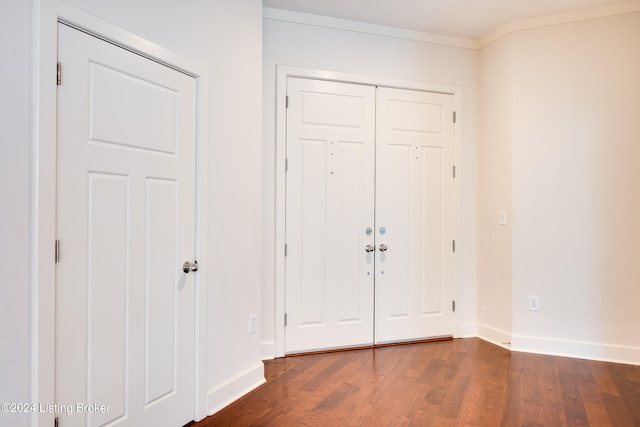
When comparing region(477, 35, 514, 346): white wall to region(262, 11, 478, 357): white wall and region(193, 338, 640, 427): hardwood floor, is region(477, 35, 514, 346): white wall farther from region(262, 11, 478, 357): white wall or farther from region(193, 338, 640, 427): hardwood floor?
region(193, 338, 640, 427): hardwood floor

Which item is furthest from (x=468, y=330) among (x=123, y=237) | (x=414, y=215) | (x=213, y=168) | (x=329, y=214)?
(x=123, y=237)

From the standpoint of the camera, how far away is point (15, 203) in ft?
4.85

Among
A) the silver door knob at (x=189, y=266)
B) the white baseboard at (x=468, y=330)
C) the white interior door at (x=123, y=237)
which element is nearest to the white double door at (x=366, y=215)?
the white baseboard at (x=468, y=330)

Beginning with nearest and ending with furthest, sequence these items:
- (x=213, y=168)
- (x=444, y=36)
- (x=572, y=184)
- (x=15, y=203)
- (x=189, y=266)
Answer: (x=15, y=203) < (x=189, y=266) < (x=213, y=168) < (x=572, y=184) < (x=444, y=36)

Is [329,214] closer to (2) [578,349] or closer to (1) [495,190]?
(1) [495,190]

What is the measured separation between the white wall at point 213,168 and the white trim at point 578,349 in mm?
2255

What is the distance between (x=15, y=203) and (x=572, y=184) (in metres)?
3.72

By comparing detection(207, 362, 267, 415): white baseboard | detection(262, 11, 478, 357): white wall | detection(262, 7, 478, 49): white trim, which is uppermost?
detection(262, 7, 478, 49): white trim

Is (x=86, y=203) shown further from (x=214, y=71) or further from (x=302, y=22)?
(x=302, y=22)

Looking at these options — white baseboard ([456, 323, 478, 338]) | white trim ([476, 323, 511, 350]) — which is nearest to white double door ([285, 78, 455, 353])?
white baseboard ([456, 323, 478, 338])

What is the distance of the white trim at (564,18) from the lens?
3285mm

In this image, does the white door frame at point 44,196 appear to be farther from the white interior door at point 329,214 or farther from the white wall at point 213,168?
the white interior door at point 329,214

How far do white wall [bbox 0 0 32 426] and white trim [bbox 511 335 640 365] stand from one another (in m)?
3.48

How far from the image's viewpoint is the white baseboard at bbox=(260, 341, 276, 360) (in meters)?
3.32
